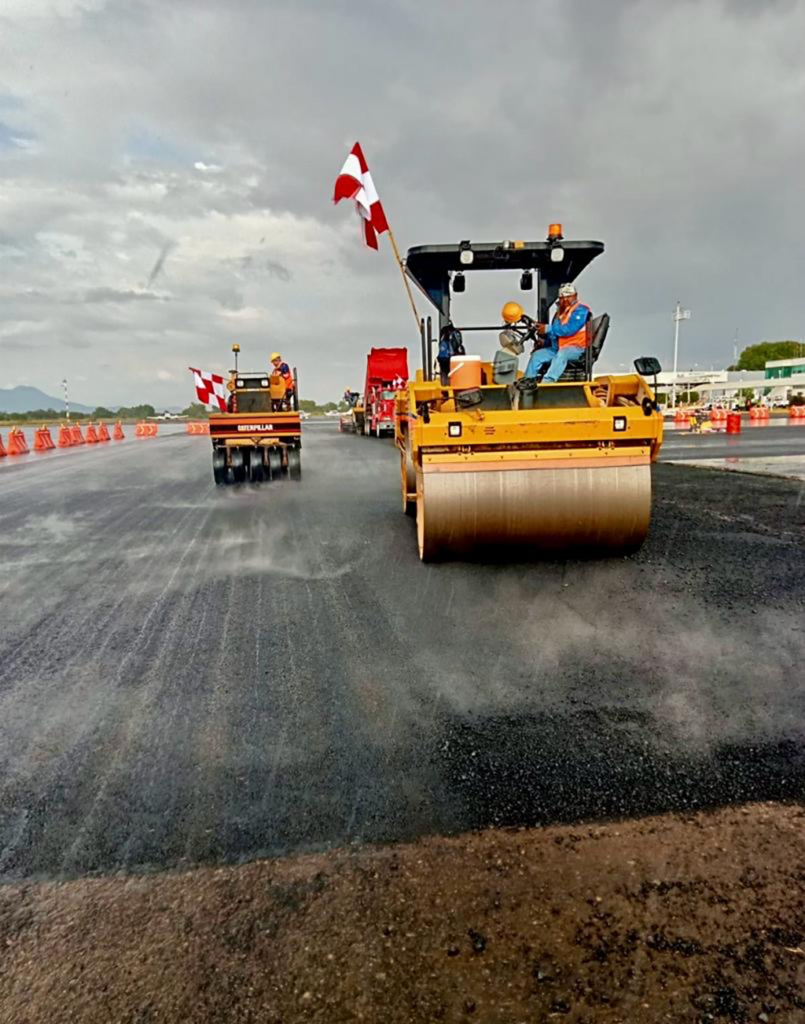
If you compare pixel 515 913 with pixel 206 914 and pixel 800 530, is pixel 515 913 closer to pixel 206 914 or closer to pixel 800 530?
pixel 206 914

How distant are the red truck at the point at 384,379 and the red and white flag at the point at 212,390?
1021 centimetres

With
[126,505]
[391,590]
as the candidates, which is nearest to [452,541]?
[391,590]

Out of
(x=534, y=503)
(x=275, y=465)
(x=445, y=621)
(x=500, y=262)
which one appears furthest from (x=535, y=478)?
(x=275, y=465)

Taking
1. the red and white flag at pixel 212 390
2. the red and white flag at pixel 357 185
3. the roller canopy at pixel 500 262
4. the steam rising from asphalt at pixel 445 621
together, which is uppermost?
the red and white flag at pixel 357 185

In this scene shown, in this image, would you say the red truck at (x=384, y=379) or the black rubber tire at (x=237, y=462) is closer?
the black rubber tire at (x=237, y=462)

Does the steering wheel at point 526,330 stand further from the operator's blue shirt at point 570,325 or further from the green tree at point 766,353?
the green tree at point 766,353

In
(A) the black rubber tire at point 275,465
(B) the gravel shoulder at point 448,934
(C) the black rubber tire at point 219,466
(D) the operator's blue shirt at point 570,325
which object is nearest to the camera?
(B) the gravel shoulder at point 448,934

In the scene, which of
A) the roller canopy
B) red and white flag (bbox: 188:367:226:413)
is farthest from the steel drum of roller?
red and white flag (bbox: 188:367:226:413)

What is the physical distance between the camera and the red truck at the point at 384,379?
24500mm

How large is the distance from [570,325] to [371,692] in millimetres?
3932

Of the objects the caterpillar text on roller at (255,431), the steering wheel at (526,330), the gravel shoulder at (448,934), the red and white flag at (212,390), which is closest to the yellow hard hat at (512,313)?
the steering wheel at (526,330)

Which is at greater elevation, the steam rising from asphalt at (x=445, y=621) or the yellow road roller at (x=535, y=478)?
the yellow road roller at (x=535, y=478)

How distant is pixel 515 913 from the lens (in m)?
1.99

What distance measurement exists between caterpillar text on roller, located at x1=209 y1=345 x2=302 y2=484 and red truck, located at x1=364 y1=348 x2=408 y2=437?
1057 cm
